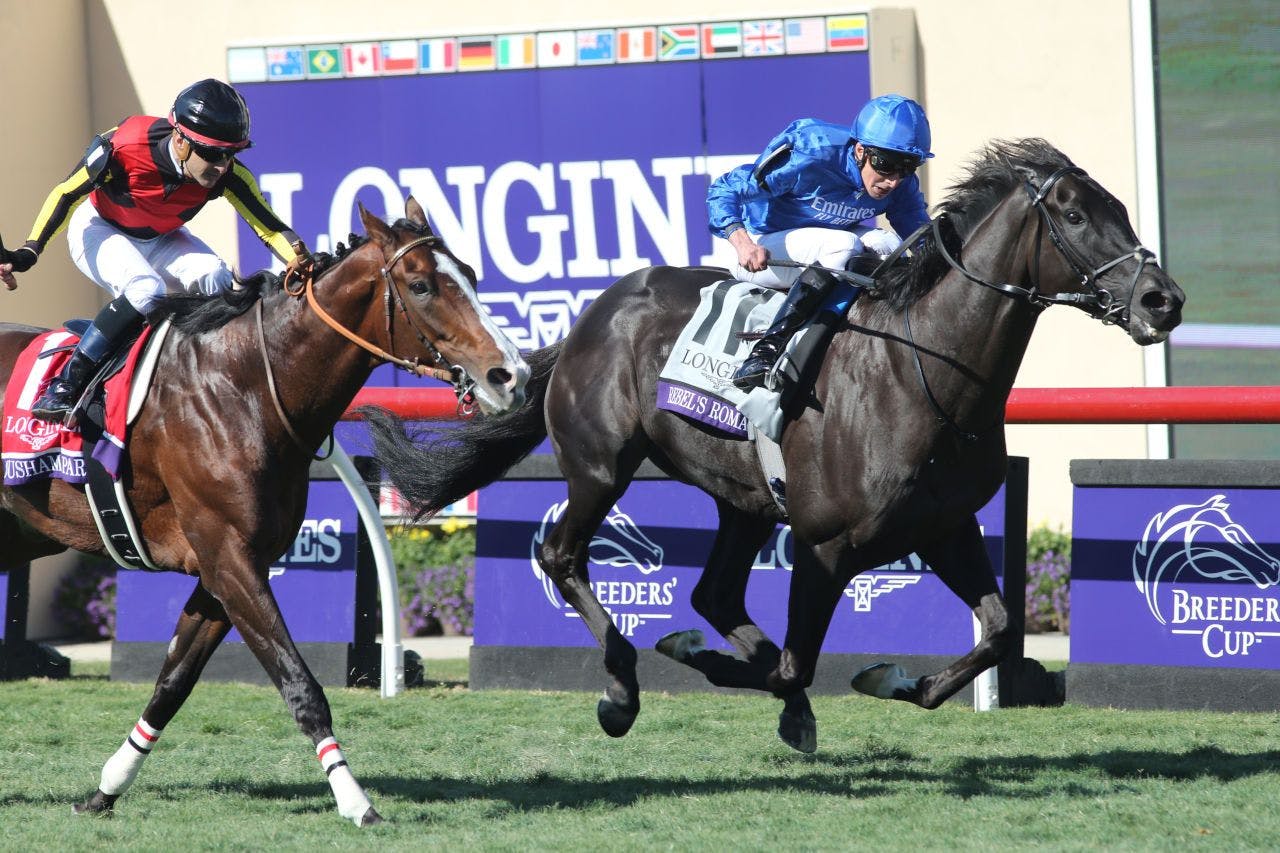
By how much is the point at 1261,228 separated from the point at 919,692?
554 cm

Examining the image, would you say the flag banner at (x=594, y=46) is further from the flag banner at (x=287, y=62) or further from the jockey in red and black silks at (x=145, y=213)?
the jockey in red and black silks at (x=145, y=213)

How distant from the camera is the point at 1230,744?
5520 millimetres

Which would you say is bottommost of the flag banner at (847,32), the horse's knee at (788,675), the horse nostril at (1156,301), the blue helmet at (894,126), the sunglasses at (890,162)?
the horse's knee at (788,675)

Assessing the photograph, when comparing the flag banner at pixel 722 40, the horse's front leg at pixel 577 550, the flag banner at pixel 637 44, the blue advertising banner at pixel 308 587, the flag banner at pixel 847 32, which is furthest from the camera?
the flag banner at pixel 637 44

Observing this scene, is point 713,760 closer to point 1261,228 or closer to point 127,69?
point 1261,228

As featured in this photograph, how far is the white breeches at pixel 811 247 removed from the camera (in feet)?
17.2

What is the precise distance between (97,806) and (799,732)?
2171 mm

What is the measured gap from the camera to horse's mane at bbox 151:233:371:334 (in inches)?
191

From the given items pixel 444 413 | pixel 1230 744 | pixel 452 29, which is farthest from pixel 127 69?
pixel 1230 744

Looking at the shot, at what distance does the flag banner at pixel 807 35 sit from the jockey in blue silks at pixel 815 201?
13.9ft

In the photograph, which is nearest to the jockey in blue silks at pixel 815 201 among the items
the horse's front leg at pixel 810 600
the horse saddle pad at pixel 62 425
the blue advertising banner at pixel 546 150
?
the horse's front leg at pixel 810 600

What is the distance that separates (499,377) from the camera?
4273mm

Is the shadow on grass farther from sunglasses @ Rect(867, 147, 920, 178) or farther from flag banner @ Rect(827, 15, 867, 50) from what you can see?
flag banner @ Rect(827, 15, 867, 50)

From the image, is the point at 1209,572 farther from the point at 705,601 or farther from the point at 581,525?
the point at 581,525
